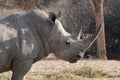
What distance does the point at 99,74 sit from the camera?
10.6 meters

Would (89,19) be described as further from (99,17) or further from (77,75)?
(77,75)

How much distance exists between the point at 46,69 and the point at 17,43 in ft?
20.2

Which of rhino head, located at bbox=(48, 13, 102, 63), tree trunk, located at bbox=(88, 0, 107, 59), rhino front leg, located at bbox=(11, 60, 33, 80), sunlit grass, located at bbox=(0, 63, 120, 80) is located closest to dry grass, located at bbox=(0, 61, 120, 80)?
sunlit grass, located at bbox=(0, 63, 120, 80)

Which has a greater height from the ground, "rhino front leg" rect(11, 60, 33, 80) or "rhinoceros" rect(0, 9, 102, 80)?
"rhinoceros" rect(0, 9, 102, 80)

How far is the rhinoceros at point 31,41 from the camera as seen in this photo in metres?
5.75

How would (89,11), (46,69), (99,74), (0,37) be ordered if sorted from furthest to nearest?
1. (89,11)
2. (46,69)
3. (99,74)
4. (0,37)

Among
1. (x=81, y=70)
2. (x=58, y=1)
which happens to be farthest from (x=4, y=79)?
(x=58, y=1)

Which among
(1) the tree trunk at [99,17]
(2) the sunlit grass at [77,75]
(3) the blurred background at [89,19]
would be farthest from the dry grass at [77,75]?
(3) the blurred background at [89,19]

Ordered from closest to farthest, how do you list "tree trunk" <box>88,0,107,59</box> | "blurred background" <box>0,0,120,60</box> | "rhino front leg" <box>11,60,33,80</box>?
"rhino front leg" <box>11,60,33,80</box>, "tree trunk" <box>88,0,107,59</box>, "blurred background" <box>0,0,120,60</box>

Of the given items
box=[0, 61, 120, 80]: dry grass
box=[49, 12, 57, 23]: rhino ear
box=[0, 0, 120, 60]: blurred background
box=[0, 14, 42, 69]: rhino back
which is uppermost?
box=[49, 12, 57, 23]: rhino ear

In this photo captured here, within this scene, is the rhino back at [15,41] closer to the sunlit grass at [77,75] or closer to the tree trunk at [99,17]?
the sunlit grass at [77,75]

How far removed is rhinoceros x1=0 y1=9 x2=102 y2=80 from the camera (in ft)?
18.9

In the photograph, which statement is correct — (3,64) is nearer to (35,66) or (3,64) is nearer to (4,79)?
(4,79)

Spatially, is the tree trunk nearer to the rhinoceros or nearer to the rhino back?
the rhinoceros
